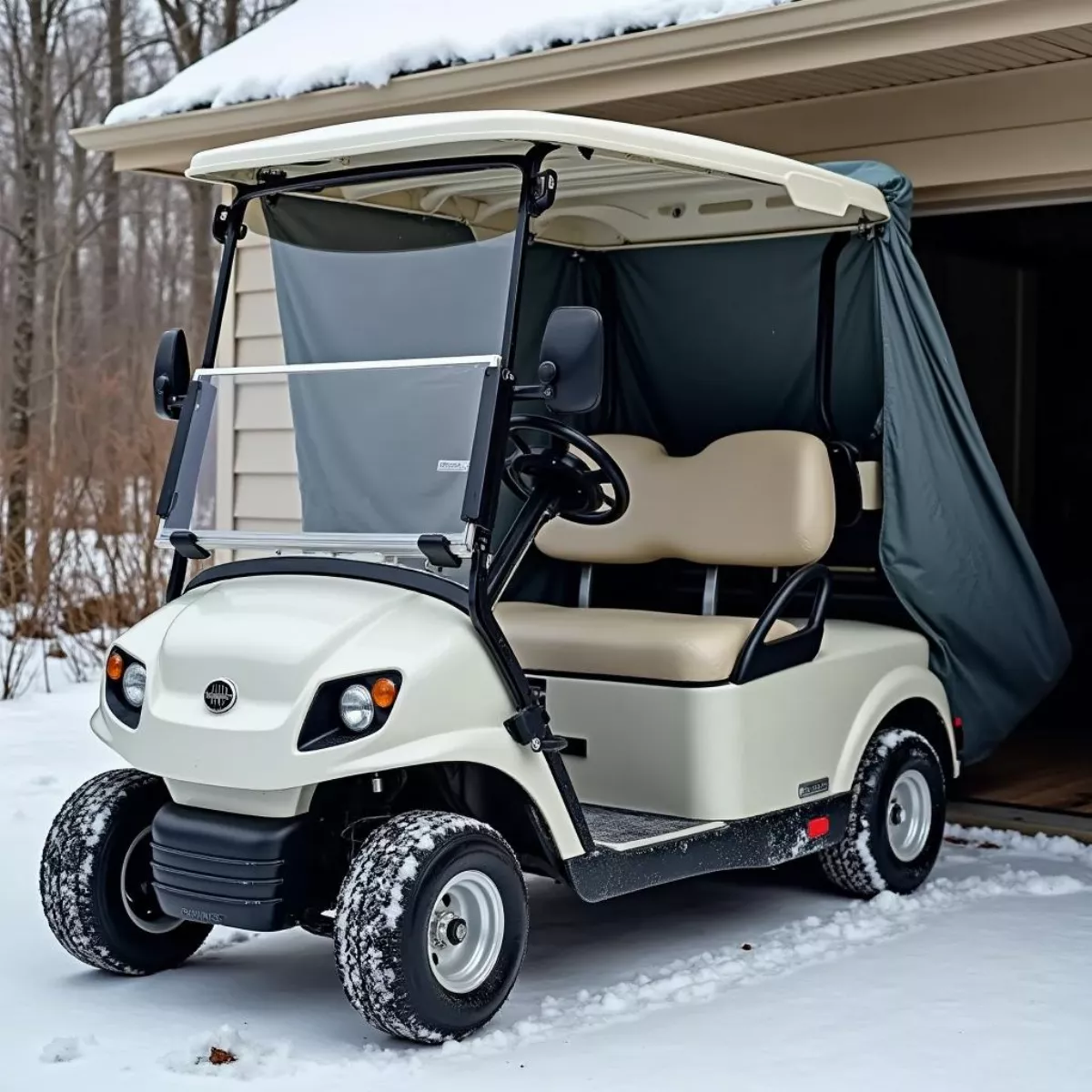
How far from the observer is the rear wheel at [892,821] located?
463 centimetres

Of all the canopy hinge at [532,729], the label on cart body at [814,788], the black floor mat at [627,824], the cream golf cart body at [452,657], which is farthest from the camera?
the label on cart body at [814,788]

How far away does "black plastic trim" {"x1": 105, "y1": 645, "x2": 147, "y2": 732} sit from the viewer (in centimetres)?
371

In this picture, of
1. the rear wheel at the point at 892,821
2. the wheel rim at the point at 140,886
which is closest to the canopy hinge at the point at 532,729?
the wheel rim at the point at 140,886

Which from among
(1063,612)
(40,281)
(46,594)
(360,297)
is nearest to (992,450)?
(1063,612)

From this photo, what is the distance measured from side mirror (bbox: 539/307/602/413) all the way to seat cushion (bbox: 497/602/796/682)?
87 centimetres

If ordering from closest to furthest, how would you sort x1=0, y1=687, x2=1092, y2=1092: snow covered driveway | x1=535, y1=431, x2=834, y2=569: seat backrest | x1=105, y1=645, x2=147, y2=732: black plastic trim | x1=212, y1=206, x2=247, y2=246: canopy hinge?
x1=0, y1=687, x2=1092, y2=1092: snow covered driveway, x1=105, y1=645, x2=147, y2=732: black plastic trim, x1=212, y1=206, x2=247, y2=246: canopy hinge, x1=535, y1=431, x2=834, y2=569: seat backrest

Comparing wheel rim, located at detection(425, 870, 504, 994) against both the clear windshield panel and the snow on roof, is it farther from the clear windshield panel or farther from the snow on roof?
the snow on roof

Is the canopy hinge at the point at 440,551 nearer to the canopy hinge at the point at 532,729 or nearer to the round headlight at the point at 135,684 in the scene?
the canopy hinge at the point at 532,729

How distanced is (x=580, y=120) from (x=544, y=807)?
57.1 inches

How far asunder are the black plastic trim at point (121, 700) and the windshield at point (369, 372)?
14.6 inches

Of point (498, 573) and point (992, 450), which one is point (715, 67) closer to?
point (498, 573)

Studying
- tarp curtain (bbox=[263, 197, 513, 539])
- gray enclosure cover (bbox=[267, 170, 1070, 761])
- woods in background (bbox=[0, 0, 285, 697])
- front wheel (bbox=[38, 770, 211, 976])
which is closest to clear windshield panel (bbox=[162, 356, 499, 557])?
tarp curtain (bbox=[263, 197, 513, 539])

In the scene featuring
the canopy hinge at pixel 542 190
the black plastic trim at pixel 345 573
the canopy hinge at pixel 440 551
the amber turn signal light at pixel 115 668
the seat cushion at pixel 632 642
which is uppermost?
the canopy hinge at pixel 542 190

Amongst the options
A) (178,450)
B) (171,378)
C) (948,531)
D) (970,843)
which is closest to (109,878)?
(178,450)
